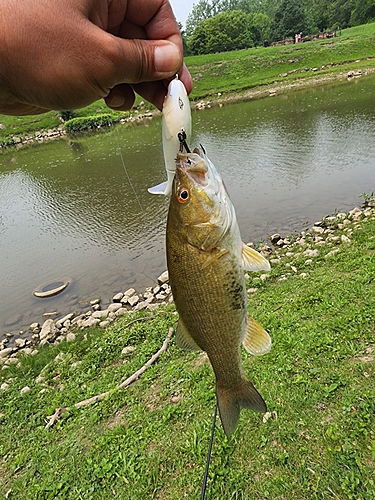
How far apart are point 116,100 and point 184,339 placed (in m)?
2.00

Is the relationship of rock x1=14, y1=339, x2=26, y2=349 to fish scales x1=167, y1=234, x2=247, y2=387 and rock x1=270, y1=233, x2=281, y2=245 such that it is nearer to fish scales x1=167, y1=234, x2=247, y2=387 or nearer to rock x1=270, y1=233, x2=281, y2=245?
rock x1=270, y1=233, x2=281, y2=245

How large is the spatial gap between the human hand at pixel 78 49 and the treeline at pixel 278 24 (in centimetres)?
6690

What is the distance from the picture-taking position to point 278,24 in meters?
67.6

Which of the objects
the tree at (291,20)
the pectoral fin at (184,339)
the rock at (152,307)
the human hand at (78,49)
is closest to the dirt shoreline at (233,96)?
the tree at (291,20)

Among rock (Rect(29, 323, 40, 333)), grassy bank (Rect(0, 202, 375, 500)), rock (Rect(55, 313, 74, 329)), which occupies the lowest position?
rock (Rect(29, 323, 40, 333))

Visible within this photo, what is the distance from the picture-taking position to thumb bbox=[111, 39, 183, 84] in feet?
7.50

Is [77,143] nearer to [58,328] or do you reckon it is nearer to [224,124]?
[224,124]

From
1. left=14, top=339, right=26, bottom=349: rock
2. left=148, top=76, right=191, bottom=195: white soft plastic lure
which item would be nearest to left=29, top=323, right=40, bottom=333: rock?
left=14, top=339, right=26, bottom=349: rock

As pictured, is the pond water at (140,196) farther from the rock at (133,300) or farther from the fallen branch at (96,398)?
the fallen branch at (96,398)

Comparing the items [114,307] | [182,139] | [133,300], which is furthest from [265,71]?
[182,139]

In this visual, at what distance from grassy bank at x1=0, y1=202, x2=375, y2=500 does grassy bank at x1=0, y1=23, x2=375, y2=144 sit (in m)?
37.4

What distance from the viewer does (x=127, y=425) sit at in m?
4.92

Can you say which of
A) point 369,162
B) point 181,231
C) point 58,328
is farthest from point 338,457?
point 369,162

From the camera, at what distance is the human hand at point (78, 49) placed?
1.96 metres
